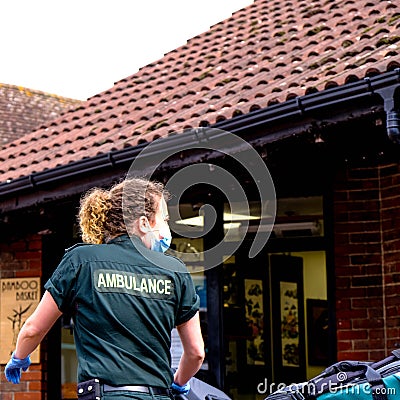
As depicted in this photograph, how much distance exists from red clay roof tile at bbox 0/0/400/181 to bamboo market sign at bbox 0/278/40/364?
3.25ft

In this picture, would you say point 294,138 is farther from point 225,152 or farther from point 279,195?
point 279,195

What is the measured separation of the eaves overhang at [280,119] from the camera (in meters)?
5.91

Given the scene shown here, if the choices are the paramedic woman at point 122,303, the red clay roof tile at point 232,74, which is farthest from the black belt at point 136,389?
the red clay roof tile at point 232,74

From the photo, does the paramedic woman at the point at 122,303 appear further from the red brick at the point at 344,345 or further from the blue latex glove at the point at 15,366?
the red brick at the point at 344,345

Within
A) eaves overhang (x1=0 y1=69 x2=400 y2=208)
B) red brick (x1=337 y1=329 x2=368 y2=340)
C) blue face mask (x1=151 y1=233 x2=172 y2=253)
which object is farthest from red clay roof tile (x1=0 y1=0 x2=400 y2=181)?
blue face mask (x1=151 y1=233 x2=172 y2=253)

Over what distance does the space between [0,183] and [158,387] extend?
536 cm

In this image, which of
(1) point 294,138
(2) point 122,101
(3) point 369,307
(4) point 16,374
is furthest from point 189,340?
(2) point 122,101

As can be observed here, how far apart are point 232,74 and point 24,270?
265 centimetres

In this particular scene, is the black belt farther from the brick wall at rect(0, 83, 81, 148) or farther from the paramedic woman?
the brick wall at rect(0, 83, 81, 148)

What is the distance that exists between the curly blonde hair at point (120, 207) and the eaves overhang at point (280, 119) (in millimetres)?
2731

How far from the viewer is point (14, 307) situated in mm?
8812

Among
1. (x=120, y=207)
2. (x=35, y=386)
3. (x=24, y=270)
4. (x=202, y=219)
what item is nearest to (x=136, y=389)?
(x=120, y=207)

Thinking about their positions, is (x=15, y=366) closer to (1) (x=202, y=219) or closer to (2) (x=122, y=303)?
(2) (x=122, y=303)

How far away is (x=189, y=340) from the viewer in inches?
138
